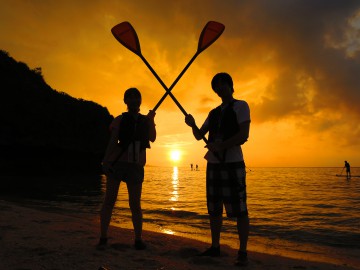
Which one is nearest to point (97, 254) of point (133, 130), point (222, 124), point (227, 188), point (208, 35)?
point (133, 130)

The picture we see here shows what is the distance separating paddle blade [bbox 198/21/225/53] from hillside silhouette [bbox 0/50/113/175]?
3830cm

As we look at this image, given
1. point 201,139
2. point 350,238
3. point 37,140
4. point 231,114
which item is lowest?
point 350,238

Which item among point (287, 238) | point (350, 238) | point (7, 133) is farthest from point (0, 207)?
point (7, 133)

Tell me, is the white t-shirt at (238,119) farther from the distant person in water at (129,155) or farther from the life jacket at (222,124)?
the distant person in water at (129,155)

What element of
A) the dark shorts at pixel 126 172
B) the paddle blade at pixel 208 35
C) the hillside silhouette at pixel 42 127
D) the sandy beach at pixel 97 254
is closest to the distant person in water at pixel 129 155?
the dark shorts at pixel 126 172

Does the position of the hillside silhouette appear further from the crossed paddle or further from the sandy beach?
the crossed paddle

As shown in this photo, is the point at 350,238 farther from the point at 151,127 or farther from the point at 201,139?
the point at 151,127

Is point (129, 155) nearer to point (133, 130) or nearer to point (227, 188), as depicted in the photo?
point (133, 130)

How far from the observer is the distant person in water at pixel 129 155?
157 inches

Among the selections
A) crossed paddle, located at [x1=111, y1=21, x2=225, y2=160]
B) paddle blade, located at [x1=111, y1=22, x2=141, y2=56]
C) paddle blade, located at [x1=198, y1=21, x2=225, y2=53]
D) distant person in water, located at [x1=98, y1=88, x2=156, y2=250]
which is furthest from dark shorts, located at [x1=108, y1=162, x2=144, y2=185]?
paddle blade, located at [x1=198, y1=21, x2=225, y2=53]

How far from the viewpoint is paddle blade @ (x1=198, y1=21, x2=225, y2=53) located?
485cm

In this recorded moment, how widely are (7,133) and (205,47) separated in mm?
42712

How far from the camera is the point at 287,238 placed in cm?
716

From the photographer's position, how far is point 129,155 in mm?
3988
